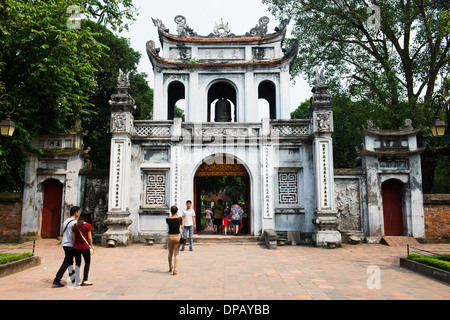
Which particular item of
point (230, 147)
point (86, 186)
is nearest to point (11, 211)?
point (86, 186)

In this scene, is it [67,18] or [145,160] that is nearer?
[67,18]

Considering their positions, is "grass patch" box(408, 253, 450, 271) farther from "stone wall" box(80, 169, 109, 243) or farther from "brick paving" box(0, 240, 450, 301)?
"stone wall" box(80, 169, 109, 243)

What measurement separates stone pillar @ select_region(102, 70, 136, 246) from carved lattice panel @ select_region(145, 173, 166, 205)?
2.50 feet

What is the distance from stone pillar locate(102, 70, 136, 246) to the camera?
11336mm

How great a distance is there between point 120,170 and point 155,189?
4.72 ft

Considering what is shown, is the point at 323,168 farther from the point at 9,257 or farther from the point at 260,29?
the point at 9,257

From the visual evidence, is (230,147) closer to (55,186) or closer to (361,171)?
(361,171)

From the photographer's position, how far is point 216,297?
5.15 m

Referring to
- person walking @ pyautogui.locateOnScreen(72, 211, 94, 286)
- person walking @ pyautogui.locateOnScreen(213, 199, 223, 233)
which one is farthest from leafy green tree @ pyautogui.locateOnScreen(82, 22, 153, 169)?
person walking @ pyautogui.locateOnScreen(72, 211, 94, 286)

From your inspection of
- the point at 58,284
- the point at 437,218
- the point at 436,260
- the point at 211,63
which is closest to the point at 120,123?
the point at 211,63

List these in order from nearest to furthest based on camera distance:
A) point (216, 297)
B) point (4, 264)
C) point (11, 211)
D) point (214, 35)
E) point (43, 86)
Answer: point (216, 297)
point (4, 264)
point (43, 86)
point (11, 211)
point (214, 35)

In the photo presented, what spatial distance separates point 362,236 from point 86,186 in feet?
33.6

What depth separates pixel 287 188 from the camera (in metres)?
12.3

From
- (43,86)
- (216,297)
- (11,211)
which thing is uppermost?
(43,86)
